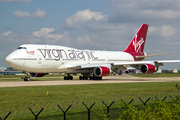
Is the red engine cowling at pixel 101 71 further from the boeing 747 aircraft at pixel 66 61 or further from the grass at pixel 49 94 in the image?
the grass at pixel 49 94

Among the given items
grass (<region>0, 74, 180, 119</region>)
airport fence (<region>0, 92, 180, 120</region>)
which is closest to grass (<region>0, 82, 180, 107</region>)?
grass (<region>0, 74, 180, 119</region>)

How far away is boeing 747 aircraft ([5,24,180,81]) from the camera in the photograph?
38594mm

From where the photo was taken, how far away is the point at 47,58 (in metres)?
40.7

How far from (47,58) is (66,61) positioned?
411 centimetres

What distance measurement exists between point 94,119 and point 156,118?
107 inches

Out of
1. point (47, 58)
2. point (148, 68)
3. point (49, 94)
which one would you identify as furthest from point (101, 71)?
point (49, 94)

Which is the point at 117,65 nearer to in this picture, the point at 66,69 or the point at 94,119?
the point at 66,69

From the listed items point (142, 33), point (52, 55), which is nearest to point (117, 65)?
point (52, 55)

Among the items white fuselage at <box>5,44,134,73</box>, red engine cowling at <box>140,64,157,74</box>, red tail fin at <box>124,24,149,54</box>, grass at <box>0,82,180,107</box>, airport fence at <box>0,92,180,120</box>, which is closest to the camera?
airport fence at <box>0,92,180,120</box>

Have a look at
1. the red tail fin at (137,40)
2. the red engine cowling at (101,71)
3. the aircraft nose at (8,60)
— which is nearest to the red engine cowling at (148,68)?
the red engine cowling at (101,71)

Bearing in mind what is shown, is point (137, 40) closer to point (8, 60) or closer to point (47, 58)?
point (47, 58)

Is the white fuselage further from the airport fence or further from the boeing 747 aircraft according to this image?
the airport fence

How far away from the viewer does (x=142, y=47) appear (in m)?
59.3

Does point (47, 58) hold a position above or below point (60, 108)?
above
